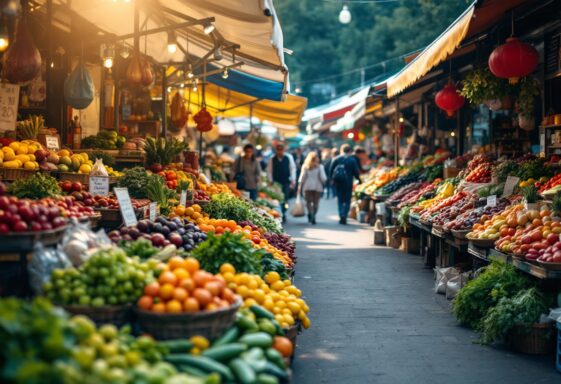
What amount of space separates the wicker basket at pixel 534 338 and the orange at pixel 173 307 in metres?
3.79

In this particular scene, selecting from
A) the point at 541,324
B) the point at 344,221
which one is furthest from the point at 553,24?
the point at 344,221

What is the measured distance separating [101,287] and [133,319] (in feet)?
0.86

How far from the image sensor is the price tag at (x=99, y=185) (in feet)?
24.3

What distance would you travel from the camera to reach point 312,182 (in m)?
19.2

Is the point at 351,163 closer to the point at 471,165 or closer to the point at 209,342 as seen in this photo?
the point at 471,165

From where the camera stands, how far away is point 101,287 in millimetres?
4148

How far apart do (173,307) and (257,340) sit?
0.58 meters

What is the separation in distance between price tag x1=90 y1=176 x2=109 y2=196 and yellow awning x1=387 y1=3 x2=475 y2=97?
4364 mm

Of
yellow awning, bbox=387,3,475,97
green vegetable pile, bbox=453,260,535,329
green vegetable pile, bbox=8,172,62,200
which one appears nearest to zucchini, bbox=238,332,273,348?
green vegetable pile, bbox=8,172,62,200

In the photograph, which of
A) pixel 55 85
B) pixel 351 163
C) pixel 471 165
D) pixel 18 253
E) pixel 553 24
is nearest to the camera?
pixel 18 253

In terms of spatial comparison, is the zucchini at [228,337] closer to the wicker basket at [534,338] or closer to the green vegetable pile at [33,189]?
the green vegetable pile at [33,189]

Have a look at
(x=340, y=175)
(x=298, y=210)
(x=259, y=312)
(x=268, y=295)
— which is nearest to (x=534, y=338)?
(x=268, y=295)

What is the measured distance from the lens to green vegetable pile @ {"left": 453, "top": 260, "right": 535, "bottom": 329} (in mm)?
7266

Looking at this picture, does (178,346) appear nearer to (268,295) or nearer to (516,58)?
(268,295)
